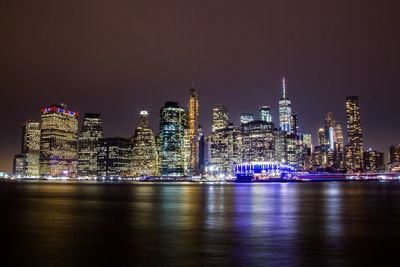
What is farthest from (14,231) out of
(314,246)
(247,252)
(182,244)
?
(314,246)

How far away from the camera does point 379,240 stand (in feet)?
107

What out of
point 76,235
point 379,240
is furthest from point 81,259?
point 379,240

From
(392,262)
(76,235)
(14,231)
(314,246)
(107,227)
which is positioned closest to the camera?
(392,262)

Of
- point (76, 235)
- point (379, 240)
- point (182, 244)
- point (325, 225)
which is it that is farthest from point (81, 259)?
point (325, 225)

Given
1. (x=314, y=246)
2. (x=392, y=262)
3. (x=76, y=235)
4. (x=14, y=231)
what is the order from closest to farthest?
(x=392, y=262) → (x=314, y=246) → (x=76, y=235) → (x=14, y=231)

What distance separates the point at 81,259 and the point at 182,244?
302 inches

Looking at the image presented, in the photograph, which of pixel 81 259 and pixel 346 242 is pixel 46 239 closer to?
pixel 81 259

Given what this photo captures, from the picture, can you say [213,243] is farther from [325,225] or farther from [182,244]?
[325,225]

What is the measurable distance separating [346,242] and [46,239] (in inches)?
822

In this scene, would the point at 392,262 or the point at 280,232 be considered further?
the point at 280,232

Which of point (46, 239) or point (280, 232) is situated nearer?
point (46, 239)

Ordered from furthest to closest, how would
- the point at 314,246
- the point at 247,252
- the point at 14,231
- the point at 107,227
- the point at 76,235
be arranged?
the point at 107,227 → the point at 14,231 → the point at 76,235 → the point at 314,246 → the point at 247,252

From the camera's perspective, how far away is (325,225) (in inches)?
1683

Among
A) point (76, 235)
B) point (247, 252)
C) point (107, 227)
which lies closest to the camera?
point (247, 252)
